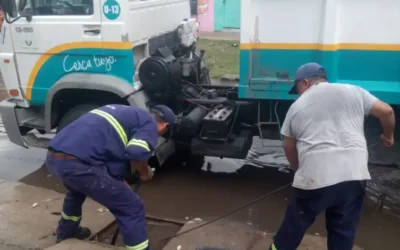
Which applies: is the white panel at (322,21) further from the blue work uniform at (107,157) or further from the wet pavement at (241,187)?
the blue work uniform at (107,157)

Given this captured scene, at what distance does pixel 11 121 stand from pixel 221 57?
22.6ft

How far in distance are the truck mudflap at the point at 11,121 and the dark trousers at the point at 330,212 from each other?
3.61 metres

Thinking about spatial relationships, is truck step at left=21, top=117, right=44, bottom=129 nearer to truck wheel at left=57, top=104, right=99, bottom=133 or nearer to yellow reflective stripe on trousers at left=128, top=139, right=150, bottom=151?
truck wheel at left=57, top=104, right=99, bottom=133

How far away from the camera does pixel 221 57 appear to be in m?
12.0

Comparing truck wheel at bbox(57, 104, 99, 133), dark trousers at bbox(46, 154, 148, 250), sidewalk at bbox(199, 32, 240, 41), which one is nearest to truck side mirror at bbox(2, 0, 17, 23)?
truck wheel at bbox(57, 104, 99, 133)

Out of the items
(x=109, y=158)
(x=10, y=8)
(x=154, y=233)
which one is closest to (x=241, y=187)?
(x=154, y=233)

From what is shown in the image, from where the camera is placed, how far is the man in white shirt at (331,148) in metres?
3.06

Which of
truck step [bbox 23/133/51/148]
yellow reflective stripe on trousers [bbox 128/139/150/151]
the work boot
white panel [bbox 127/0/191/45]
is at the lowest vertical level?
the work boot

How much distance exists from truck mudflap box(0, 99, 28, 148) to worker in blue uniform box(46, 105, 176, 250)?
239cm

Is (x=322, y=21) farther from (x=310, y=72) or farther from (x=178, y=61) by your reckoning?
(x=178, y=61)

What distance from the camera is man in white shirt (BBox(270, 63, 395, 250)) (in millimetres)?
3062

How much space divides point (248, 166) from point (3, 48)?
3135 mm

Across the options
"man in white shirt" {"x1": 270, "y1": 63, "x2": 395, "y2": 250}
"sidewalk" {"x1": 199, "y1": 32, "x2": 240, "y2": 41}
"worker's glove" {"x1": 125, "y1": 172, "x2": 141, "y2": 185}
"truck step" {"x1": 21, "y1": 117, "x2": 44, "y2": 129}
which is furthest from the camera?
"sidewalk" {"x1": 199, "y1": 32, "x2": 240, "y2": 41}

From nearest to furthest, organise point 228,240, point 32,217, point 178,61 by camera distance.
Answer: point 228,240
point 32,217
point 178,61
